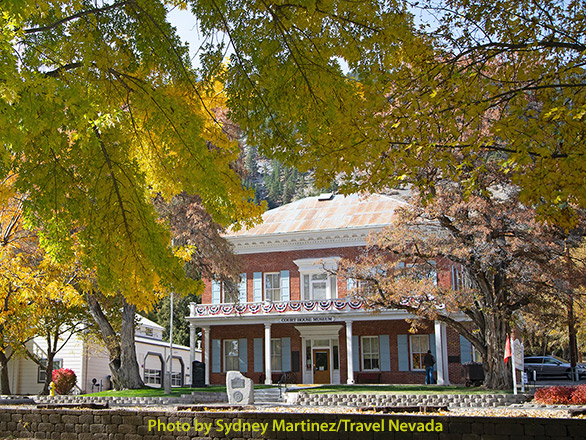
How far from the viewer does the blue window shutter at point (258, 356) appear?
122 ft

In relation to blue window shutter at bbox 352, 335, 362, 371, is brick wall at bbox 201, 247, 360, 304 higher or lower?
higher

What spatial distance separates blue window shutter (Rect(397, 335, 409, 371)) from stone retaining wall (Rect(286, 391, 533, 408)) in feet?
36.4

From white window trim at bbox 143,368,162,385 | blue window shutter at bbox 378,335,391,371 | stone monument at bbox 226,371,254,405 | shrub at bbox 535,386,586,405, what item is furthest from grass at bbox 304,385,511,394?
white window trim at bbox 143,368,162,385

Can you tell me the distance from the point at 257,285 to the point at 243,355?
13.9 ft

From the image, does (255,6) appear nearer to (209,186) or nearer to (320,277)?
(209,186)

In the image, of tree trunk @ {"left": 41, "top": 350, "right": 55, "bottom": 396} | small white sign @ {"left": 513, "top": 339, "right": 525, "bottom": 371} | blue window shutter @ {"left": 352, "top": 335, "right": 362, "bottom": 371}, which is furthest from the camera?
blue window shutter @ {"left": 352, "top": 335, "right": 362, "bottom": 371}

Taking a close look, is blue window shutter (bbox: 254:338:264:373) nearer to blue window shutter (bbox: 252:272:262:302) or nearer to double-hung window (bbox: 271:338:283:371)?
double-hung window (bbox: 271:338:283:371)

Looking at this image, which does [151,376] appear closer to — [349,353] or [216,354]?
[216,354]

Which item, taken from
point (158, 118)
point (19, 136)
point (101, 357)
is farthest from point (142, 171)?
point (101, 357)

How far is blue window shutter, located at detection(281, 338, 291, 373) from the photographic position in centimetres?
3675

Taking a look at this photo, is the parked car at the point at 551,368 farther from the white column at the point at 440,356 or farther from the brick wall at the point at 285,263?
the brick wall at the point at 285,263

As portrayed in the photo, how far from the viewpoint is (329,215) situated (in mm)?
38844

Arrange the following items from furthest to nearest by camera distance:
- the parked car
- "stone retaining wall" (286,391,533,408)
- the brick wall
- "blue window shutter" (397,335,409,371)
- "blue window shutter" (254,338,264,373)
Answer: the parked car < "blue window shutter" (254,338,264,373) < the brick wall < "blue window shutter" (397,335,409,371) < "stone retaining wall" (286,391,533,408)

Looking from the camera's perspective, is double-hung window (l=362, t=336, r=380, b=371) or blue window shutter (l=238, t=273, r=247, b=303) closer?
double-hung window (l=362, t=336, r=380, b=371)
